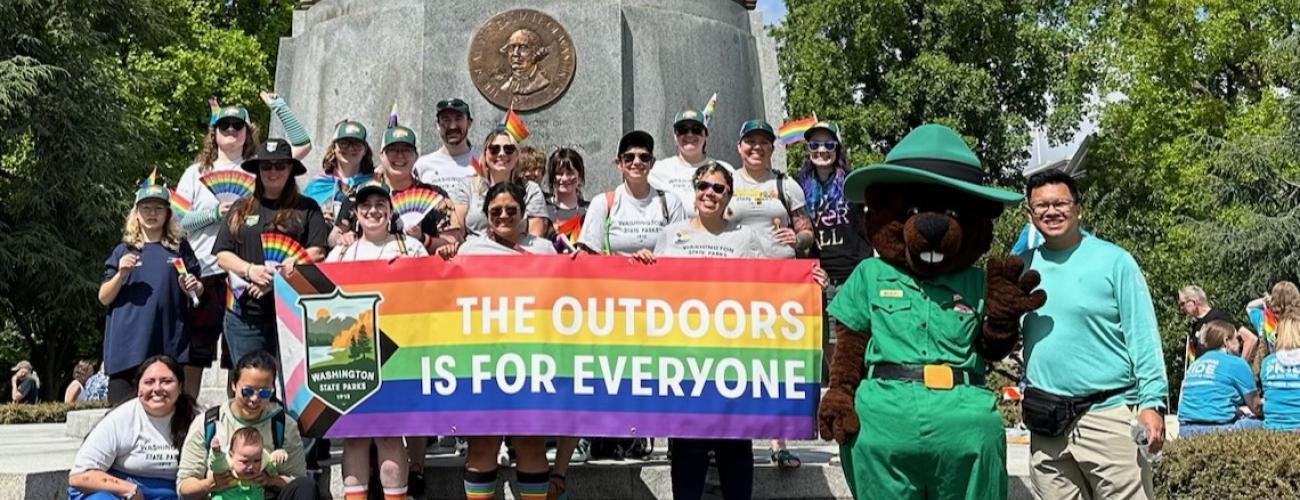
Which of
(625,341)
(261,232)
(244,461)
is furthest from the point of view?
(261,232)

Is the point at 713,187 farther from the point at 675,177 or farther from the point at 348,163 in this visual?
the point at 348,163

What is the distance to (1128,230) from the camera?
112 ft

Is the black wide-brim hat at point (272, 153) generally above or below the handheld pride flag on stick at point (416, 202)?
above

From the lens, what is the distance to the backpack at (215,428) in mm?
6883

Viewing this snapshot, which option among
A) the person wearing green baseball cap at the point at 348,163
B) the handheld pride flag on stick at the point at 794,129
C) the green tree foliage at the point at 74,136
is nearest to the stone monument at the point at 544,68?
the handheld pride flag on stick at the point at 794,129

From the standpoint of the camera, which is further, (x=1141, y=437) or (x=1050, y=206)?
(x=1050, y=206)

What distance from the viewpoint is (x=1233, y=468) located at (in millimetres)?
8992

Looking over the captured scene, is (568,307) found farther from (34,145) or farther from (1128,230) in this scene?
(1128,230)

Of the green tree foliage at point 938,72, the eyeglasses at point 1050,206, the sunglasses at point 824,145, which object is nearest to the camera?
the eyeglasses at point 1050,206

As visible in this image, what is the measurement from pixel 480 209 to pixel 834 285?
237cm

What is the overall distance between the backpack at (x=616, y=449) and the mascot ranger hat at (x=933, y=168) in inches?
131

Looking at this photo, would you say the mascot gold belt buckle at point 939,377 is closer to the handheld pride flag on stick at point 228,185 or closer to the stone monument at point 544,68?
the handheld pride flag on stick at point 228,185

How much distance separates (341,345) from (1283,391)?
801 centimetres

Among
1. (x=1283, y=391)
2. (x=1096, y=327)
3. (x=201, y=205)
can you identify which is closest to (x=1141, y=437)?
(x=1096, y=327)
